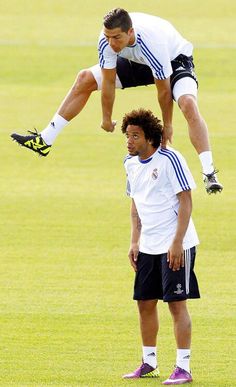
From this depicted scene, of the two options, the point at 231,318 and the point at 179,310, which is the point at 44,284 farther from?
the point at 179,310

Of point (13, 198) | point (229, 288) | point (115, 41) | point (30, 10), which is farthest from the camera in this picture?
point (30, 10)

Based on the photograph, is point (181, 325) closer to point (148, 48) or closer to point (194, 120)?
point (194, 120)

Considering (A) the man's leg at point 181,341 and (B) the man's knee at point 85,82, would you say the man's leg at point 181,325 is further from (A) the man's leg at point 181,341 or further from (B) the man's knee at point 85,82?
(B) the man's knee at point 85,82

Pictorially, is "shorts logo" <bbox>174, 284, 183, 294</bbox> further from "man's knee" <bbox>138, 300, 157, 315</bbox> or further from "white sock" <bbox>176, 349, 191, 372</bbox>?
"white sock" <bbox>176, 349, 191, 372</bbox>

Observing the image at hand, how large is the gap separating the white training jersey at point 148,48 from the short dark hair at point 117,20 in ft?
0.85

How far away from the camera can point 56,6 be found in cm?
4281

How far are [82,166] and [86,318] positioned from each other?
36.2 ft

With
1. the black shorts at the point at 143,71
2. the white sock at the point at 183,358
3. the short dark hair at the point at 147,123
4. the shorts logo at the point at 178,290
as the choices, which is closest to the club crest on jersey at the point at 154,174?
the short dark hair at the point at 147,123

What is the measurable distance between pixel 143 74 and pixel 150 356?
2567 millimetres

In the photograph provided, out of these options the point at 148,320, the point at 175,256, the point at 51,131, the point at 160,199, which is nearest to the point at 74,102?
the point at 51,131

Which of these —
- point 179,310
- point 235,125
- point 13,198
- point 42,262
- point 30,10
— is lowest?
point 179,310

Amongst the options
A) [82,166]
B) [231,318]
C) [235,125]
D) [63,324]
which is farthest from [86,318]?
[235,125]

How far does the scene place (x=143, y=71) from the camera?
1211 cm

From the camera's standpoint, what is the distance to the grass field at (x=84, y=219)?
13078mm
